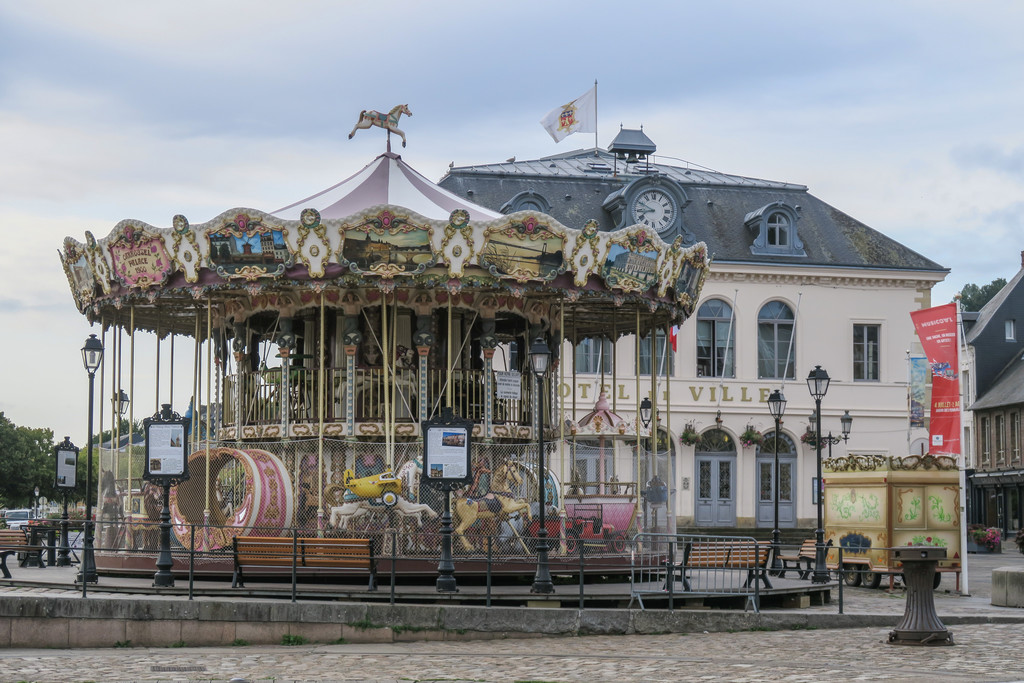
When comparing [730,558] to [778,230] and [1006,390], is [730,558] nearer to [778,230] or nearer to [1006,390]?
[778,230]

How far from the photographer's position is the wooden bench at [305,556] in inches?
734

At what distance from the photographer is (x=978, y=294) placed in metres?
88.8

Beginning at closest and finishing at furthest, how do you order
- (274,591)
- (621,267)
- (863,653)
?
(863,653) < (274,591) < (621,267)

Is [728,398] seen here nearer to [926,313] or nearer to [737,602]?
[926,313]

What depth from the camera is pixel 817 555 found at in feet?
76.1

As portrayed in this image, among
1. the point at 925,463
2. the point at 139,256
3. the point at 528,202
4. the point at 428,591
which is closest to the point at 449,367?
the point at 428,591

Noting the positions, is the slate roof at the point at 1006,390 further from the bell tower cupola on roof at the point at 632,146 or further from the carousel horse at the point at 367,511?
the carousel horse at the point at 367,511

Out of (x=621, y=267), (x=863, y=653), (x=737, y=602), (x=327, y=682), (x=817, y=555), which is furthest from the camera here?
(x=817, y=555)

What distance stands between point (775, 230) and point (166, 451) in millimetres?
32551

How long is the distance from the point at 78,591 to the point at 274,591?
2635mm

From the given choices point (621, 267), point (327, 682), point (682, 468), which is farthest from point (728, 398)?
point (327, 682)

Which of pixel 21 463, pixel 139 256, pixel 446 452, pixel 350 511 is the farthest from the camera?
pixel 21 463

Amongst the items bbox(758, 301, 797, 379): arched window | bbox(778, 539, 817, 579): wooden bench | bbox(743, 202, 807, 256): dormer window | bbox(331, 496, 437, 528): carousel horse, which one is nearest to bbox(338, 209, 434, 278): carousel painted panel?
bbox(331, 496, 437, 528): carousel horse

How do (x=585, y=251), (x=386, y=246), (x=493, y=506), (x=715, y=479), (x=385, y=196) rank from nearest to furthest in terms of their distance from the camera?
1. (x=386, y=246)
2. (x=493, y=506)
3. (x=585, y=251)
4. (x=385, y=196)
5. (x=715, y=479)
